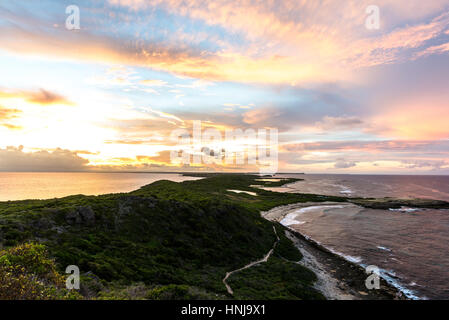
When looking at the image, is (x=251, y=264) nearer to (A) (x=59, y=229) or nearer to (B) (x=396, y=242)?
(A) (x=59, y=229)

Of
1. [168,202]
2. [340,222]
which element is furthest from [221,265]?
[340,222]

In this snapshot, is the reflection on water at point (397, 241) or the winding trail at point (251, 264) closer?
the winding trail at point (251, 264)
